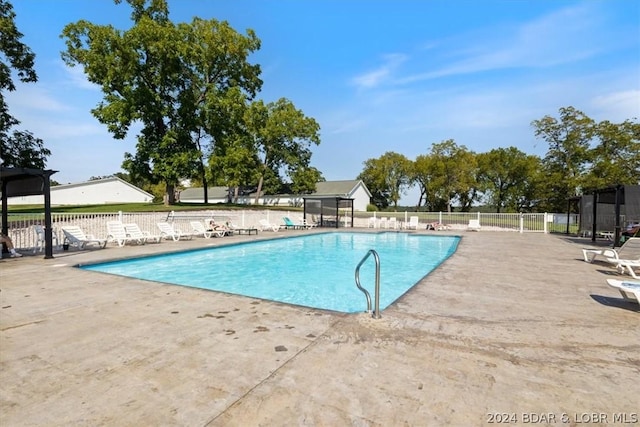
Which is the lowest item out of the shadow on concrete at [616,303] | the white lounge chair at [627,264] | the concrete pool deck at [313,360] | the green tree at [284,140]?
the shadow on concrete at [616,303]

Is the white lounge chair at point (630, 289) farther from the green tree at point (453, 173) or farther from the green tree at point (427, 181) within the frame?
the green tree at point (427, 181)

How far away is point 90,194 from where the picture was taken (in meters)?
37.4

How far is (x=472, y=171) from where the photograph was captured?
135 ft

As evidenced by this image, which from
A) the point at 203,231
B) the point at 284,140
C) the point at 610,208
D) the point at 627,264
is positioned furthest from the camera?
the point at 284,140

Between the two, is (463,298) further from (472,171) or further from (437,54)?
(472,171)

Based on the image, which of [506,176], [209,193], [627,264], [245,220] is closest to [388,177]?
[506,176]

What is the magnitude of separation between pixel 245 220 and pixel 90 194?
90.1 ft

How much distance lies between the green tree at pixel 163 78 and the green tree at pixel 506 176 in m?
32.8

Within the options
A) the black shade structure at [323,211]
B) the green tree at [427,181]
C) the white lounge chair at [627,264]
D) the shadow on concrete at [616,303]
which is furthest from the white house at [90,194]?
the white lounge chair at [627,264]

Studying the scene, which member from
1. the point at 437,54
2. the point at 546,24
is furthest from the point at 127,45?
the point at 546,24

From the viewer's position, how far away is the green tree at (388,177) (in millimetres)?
48531

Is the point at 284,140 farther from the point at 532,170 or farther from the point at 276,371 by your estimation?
the point at 276,371

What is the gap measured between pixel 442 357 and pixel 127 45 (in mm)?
28172

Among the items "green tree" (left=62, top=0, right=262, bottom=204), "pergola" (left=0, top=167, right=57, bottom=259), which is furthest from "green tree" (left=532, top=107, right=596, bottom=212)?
"pergola" (left=0, top=167, right=57, bottom=259)
